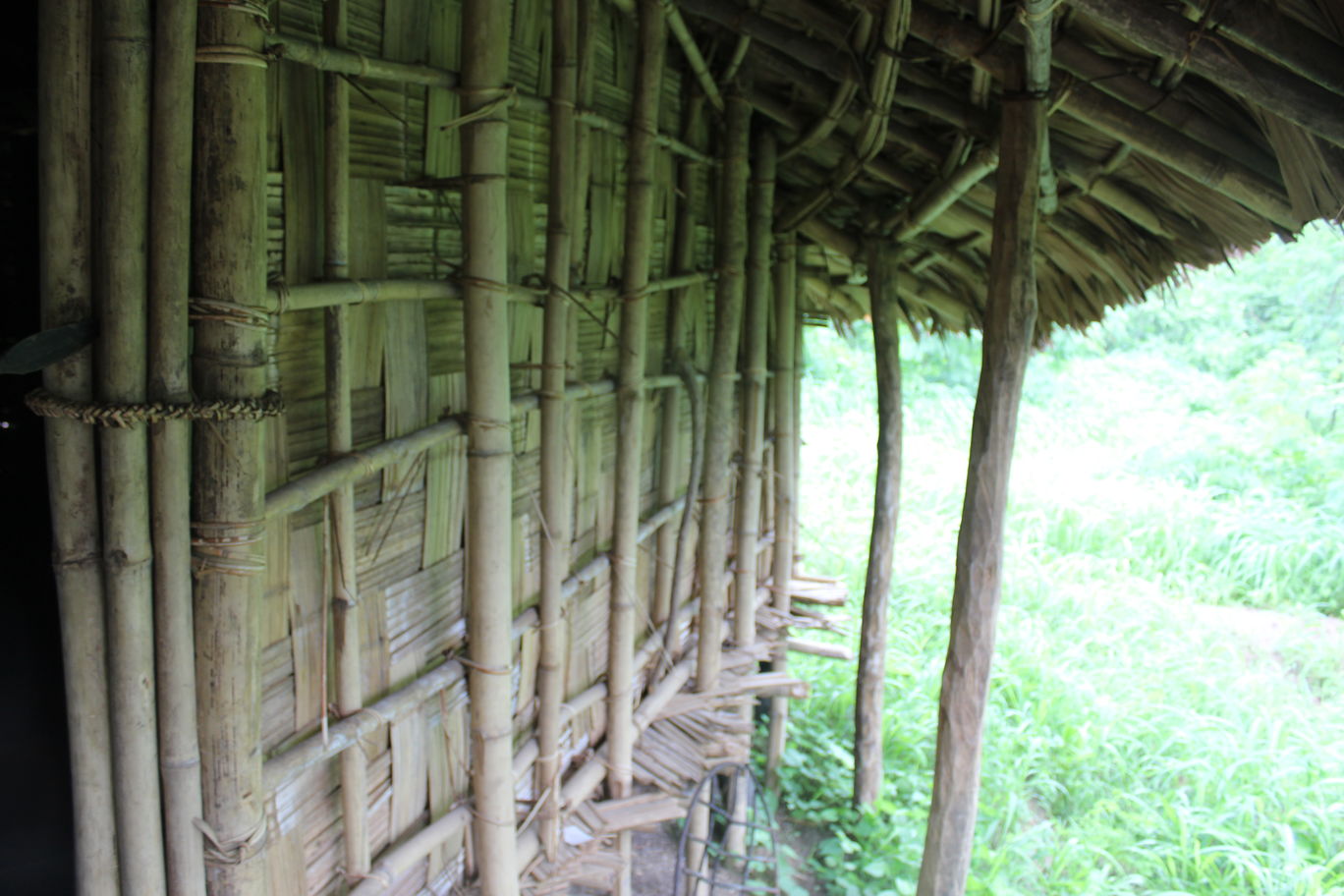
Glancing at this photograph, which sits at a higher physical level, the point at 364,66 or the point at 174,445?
the point at 364,66

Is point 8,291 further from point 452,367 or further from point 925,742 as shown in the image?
point 925,742

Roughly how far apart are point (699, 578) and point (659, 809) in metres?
1.10

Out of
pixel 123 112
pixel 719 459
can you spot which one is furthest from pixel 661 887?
pixel 123 112

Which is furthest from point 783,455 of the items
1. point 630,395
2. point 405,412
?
point 405,412

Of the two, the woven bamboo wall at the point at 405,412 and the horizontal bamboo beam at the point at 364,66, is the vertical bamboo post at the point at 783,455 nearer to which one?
the woven bamboo wall at the point at 405,412

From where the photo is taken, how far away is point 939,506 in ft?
30.6

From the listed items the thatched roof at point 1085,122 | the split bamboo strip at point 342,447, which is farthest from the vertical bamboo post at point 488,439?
the thatched roof at point 1085,122

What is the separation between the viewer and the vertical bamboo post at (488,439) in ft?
6.59

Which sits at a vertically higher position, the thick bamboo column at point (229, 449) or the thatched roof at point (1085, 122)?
the thatched roof at point (1085, 122)

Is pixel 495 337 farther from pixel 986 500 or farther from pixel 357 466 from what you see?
pixel 986 500

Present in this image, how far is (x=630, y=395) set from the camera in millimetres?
3039

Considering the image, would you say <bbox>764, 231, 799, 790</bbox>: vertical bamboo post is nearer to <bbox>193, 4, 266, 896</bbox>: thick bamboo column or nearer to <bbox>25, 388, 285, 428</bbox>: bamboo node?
<bbox>193, 4, 266, 896</bbox>: thick bamboo column

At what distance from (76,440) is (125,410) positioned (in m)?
0.09

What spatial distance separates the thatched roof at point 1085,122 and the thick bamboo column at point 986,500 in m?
0.23
